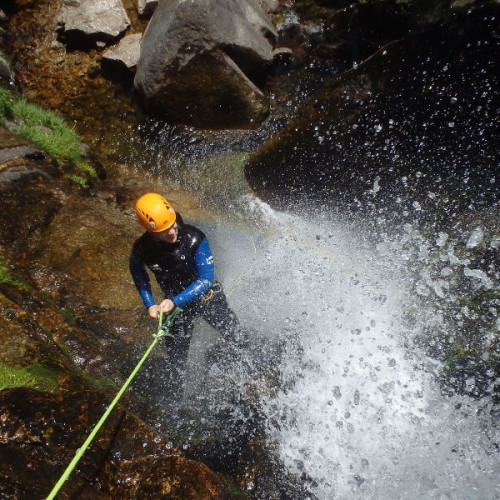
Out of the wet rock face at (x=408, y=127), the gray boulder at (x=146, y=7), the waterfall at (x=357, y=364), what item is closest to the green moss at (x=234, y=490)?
the waterfall at (x=357, y=364)

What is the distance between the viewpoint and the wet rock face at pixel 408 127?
16.1 ft

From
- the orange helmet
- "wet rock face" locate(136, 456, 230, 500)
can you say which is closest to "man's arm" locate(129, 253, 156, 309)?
the orange helmet

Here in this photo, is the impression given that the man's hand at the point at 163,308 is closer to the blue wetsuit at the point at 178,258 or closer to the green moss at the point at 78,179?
the blue wetsuit at the point at 178,258

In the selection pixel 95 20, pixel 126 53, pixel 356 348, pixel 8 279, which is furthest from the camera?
pixel 95 20

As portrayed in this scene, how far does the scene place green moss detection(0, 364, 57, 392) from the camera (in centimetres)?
275

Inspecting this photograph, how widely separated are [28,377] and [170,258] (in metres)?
1.56

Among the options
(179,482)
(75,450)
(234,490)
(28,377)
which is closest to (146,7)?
(28,377)

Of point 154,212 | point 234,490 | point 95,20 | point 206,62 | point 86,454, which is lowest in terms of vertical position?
point 234,490

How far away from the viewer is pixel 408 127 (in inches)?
210

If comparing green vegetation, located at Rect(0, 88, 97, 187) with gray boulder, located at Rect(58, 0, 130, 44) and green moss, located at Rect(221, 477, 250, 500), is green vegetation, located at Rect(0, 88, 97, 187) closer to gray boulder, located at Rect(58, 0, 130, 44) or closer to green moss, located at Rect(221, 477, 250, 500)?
gray boulder, located at Rect(58, 0, 130, 44)

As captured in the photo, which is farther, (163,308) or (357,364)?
(357,364)

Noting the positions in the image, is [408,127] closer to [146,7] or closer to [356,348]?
[356,348]

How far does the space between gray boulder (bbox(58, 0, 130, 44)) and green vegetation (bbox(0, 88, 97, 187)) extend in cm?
199

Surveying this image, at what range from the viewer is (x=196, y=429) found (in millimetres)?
3527
